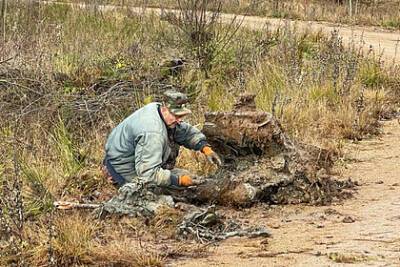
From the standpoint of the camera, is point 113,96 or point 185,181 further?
point 113,96

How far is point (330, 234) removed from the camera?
5.31m

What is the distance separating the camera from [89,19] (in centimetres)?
1409

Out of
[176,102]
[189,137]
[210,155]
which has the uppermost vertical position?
[176,102]

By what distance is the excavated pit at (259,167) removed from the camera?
20.1 ft

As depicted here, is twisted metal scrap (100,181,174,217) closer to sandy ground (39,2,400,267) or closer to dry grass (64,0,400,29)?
sandy ground (39,2,400,267)

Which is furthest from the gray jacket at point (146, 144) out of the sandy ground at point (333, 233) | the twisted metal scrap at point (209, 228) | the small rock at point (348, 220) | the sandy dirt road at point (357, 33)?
the sandy dirt road at point (357, 33)

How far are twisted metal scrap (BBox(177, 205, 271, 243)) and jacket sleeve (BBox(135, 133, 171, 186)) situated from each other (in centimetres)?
42

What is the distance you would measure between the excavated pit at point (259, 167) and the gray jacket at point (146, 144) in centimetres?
32

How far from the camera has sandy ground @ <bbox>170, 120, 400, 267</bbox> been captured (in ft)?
15.8

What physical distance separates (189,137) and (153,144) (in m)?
0.62

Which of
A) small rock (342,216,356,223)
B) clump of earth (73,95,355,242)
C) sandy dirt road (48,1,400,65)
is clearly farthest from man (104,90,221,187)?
sandy dirt road (48,1,400,65)

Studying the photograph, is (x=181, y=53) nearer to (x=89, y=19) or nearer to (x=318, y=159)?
(x=89, y=19)

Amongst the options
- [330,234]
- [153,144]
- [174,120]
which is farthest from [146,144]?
[330,234]

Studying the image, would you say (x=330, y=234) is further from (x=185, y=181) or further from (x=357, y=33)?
(x=357, y=33)
